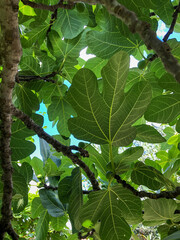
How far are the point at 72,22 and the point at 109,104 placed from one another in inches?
19.5

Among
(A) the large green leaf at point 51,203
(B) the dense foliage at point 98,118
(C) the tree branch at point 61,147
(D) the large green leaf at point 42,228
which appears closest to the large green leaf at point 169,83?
(B) the dense foliage at point 98,118

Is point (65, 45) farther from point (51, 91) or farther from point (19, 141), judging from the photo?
point (19, 141)

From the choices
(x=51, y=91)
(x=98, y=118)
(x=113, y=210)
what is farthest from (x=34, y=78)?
(x=113, y=210)

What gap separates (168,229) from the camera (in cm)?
91

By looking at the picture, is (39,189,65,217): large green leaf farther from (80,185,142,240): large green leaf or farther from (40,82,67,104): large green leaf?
(40,82,67,104): large green leaf

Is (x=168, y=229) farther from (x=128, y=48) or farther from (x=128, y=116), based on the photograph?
(x=128, y=48)

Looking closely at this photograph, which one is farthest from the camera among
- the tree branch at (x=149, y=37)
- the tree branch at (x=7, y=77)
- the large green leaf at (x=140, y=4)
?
the large green leaf at (x=140, y=4)

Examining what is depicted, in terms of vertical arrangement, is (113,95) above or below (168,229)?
above

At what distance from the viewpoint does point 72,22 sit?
997mm

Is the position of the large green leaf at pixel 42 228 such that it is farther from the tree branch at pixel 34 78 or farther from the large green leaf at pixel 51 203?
the tree branch at pixel 34 78

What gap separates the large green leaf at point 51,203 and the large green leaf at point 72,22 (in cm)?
62

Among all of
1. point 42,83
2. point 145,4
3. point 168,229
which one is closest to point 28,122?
point 42,83

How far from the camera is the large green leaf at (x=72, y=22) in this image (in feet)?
3.22

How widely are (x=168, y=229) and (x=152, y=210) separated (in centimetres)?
16
